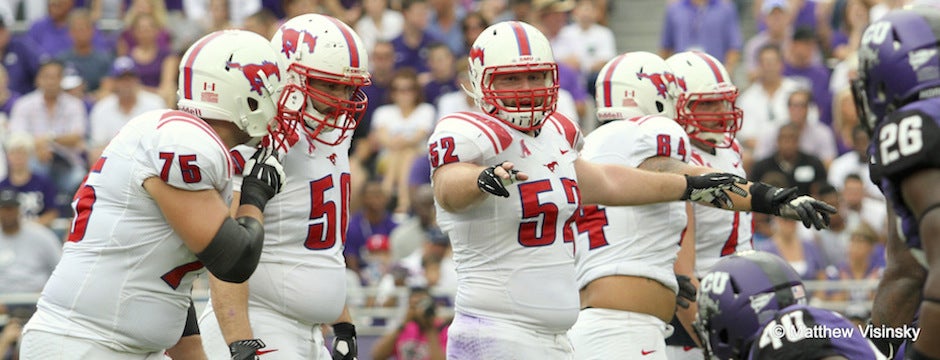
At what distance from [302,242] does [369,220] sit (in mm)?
6507

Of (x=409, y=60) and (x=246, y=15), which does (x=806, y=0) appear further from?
(x=246, y=15)

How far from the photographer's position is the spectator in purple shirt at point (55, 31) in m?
15.0

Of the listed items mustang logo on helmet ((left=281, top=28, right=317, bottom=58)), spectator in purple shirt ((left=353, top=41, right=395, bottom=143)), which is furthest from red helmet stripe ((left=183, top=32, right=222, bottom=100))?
spectator in purple shirt ((left=353, top=41, right=395, bottom=143))

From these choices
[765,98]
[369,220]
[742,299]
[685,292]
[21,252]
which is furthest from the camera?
[765,98]

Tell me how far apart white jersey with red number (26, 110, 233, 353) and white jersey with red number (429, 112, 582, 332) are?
1090 mm

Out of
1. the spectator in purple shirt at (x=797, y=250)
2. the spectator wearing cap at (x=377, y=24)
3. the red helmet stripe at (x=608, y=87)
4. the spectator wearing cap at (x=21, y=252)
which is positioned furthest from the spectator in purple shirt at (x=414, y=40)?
the red helmet stripe at (x=608, y=87)

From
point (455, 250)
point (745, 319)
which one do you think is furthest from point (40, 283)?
point (745, 319)

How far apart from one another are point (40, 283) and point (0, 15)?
4.54m

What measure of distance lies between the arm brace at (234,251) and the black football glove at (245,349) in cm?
40

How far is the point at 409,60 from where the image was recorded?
585 inches

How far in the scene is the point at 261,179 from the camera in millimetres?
5355

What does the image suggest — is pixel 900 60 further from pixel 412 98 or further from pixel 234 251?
pixel 412 98

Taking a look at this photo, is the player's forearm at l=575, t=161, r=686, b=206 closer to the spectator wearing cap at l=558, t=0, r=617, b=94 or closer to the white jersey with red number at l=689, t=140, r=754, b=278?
the white jersey with red number at l=689, t=140, r=754, b=278

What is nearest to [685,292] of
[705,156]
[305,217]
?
[705,156]
